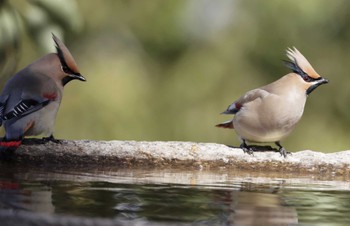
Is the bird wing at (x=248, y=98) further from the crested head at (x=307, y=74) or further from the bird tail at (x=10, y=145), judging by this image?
the bird tail at (x=10, y=145)

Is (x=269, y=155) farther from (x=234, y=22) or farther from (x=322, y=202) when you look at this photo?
(x=234, y=22)

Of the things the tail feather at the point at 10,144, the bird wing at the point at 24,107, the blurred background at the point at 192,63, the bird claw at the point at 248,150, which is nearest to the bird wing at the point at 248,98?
the bird claw at the point at 248,150

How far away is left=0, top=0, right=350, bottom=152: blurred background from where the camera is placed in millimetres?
10297

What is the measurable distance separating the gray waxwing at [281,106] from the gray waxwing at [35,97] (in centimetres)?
116

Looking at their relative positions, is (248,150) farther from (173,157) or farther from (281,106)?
(281,106)

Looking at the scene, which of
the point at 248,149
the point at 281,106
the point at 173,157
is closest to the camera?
the point at 173,157

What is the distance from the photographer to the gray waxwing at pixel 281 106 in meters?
5.93

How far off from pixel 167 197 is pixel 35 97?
5.74 ft

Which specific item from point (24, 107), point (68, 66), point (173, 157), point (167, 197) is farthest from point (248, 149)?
point (167, 197)

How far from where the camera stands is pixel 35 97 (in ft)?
17.5

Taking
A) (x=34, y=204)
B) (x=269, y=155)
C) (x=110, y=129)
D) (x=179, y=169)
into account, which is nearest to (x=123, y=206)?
(x=34, y=204)

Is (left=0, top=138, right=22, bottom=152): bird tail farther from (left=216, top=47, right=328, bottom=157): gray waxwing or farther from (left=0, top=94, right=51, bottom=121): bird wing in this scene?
(left=216, top=47, right=328, bottom=157): gray waxwing

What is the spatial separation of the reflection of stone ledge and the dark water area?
9 cm

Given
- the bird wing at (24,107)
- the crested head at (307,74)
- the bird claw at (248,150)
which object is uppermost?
the crested head at (307,74)
